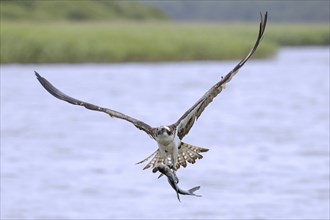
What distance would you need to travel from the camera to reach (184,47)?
51.5m

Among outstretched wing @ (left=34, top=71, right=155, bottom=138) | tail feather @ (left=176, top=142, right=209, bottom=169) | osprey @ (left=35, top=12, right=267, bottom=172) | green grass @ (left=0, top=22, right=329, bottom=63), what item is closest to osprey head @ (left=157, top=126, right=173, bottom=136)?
osprey @ (left=35, top=12, right=267, bottom=172)

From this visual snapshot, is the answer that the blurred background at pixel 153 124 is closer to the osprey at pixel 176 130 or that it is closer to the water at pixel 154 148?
the water at pixel 154 148

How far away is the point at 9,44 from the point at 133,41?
6496 mm

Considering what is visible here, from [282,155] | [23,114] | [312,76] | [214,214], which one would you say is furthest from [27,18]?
[214,214]

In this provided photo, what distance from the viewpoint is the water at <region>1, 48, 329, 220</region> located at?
1850cm

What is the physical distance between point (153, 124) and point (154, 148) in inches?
167

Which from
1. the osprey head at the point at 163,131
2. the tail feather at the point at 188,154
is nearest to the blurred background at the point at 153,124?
the tail feather at the point at 188,154

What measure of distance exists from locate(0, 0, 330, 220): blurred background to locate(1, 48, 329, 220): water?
32mm

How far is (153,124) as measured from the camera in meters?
28.4

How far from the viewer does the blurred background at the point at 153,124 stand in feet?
61.9

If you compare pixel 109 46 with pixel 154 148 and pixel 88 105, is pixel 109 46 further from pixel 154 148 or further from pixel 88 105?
pixel 88 105

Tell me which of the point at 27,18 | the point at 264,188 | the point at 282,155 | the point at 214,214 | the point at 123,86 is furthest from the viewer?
the point at 27,18

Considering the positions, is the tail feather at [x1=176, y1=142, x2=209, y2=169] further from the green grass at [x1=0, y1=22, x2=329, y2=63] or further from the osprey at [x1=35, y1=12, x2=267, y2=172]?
the green grass at [x1=0, y1=22, x2=329, y2=63]

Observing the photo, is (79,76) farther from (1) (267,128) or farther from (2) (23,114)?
(1) (267,128)
